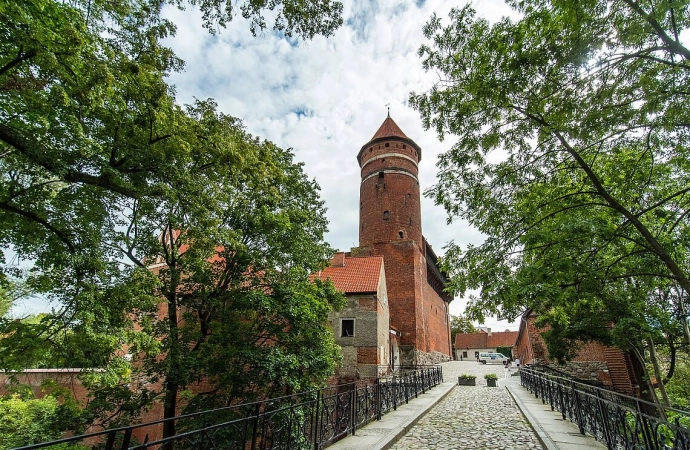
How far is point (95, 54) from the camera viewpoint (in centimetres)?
473

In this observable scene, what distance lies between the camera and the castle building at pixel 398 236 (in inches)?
894

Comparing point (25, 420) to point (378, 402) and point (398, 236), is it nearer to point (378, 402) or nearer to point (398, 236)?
point (378, 402)

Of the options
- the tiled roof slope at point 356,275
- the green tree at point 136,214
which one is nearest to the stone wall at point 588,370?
the tiled roof slope at point 356,275

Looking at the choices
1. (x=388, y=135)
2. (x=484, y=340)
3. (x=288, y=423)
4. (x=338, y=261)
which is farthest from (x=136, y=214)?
(x=484, y=340)

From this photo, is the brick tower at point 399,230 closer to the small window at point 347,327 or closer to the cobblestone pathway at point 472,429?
the small window at point 347,327

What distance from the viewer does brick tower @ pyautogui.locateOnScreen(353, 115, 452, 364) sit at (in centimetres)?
2295

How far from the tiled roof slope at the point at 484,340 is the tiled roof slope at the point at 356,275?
51.1 metres

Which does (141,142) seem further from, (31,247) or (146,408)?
(146,408)

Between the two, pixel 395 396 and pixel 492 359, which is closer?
pixel 395 396

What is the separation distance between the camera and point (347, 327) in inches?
652

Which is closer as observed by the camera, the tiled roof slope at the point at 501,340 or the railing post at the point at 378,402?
the railing post at the point at 378,402

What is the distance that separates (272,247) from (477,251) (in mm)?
5099

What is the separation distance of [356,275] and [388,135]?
42.4 feet

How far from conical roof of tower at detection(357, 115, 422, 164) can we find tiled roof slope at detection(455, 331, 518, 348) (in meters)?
45.9
